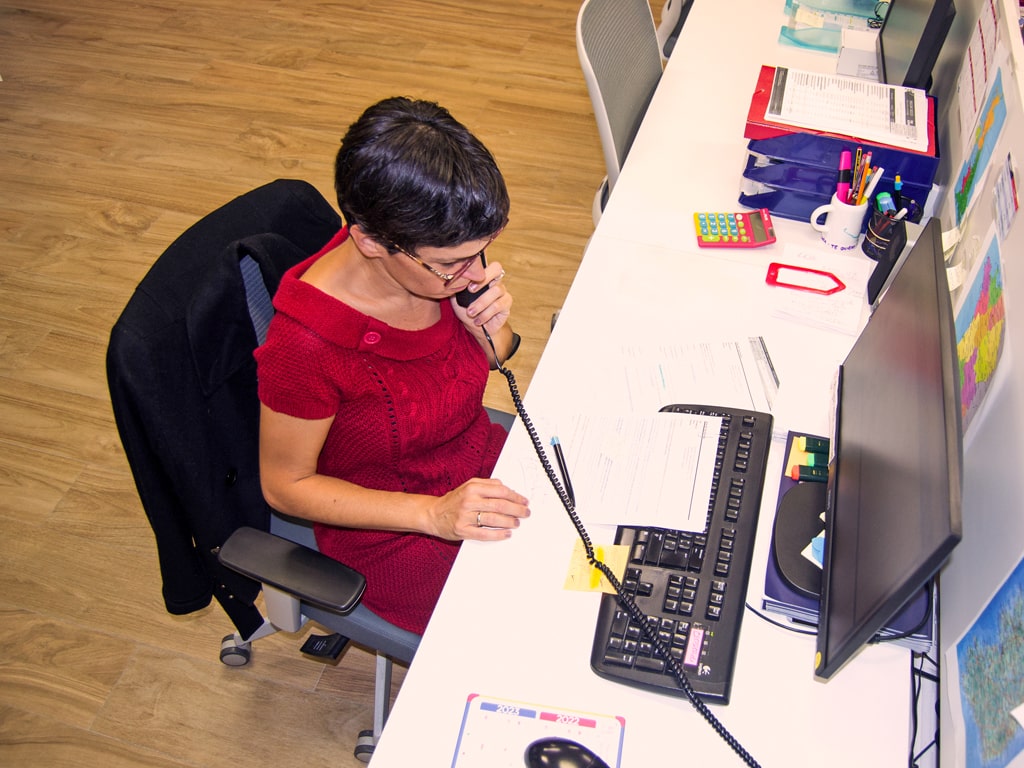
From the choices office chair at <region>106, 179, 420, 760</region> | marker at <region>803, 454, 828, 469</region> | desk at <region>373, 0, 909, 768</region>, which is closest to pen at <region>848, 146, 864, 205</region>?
desk at <region>373, 0, 909, 768</region>

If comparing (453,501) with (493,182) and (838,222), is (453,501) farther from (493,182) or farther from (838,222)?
(838,222)

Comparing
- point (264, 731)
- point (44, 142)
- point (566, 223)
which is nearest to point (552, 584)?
point (264, 731)

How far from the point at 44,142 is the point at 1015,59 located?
3.26 metres

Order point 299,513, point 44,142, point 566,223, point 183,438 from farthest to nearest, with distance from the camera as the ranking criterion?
point 44,142, point 566,223, point 299,513, point 183,438

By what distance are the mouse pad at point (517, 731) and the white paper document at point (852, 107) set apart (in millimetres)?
1249

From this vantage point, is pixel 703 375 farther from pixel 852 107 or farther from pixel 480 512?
pixel 852 107

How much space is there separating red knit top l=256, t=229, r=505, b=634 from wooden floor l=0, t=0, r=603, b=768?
38 cm

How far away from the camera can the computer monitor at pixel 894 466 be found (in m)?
0.80

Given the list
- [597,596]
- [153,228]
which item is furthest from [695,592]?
[153,228]

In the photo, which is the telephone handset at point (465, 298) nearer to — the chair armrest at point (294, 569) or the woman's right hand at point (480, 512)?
the woman's right hand at point (480, 512)

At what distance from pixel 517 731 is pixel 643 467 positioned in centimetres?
43

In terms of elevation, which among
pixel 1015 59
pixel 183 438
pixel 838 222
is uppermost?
pixel 1015 59

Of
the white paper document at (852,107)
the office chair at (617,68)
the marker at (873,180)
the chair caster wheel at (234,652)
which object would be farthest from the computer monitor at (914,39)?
the chair caster wheel at (234,652)

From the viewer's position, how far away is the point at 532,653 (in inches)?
43.2
